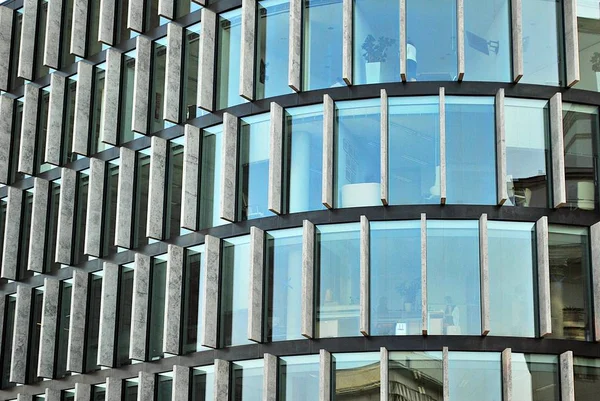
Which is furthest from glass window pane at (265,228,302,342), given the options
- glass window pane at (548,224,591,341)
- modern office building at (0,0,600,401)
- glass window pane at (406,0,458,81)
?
glass window pane at (548,224,591,341)

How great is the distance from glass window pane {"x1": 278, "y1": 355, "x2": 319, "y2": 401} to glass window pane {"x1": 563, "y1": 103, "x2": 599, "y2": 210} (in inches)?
329

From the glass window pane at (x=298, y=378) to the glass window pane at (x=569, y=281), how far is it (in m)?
6.44

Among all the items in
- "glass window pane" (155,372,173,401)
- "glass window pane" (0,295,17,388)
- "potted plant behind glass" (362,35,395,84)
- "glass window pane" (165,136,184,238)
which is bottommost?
"glass window pane" (155,372,173,401)

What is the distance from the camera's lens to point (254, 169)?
36.8 meters

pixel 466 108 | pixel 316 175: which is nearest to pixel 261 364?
pixel 316 175

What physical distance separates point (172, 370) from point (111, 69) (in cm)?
1077

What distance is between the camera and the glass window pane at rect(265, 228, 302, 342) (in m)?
34.9

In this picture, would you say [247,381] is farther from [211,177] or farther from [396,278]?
[211,177]

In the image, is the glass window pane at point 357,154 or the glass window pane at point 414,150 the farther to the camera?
the glass window pane at point 357,154

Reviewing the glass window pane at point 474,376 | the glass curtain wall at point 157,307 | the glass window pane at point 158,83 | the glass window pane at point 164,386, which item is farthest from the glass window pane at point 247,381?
the glass window pane at point 158,83

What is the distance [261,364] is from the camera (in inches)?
1380

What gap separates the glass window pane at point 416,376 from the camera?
32812mm

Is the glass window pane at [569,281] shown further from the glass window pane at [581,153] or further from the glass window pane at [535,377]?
the glass window pane at [581,153]

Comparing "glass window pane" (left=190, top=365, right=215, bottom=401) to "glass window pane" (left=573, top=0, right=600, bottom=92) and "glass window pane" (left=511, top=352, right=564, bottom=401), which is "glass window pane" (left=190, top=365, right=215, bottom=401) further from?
"glass window pane" (left=573, top=0, right=600, bottom=92)
